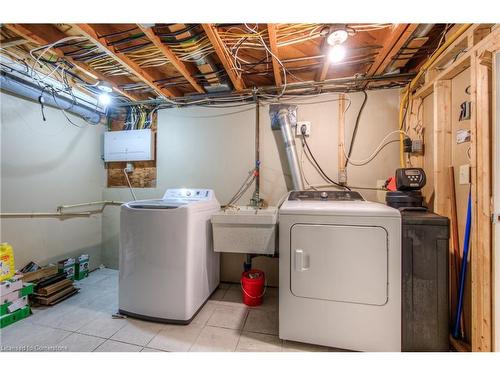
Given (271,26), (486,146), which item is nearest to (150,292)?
(271,26)

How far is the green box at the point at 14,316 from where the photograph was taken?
1696mm

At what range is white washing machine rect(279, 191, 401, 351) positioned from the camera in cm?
137

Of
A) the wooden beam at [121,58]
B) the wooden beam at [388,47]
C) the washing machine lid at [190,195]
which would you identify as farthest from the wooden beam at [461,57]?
the wooden beam at [121,58]

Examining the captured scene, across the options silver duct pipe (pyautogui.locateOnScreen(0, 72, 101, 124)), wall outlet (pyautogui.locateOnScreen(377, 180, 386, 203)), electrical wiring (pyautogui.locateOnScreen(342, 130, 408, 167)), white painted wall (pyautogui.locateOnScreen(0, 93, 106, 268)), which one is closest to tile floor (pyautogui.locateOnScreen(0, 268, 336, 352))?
white painted wall (pyautogui.locateOnScreen(0, 93, 106, 268))

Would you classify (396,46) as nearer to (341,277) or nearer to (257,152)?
(257,152)

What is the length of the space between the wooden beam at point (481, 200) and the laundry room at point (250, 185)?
1 centimetres

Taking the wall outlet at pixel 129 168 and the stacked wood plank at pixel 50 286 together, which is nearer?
the stacked wood plank at pixel 50 286

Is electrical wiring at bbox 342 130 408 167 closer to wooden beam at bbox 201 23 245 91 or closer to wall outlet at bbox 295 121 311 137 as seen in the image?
wall outlet at bbox 295 121 311 137

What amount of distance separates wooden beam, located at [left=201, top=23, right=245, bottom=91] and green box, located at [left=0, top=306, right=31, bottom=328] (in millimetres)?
2962

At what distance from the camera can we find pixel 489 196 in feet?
4.03

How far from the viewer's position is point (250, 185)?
2.61 meters

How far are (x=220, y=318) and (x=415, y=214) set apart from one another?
1878mm

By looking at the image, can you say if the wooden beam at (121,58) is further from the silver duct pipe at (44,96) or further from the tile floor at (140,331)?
the tile floor at (140,331)

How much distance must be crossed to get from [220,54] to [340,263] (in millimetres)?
2025
